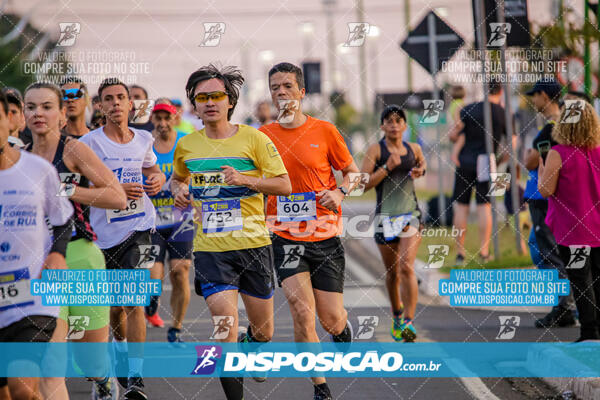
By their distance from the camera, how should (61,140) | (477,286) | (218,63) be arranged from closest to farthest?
(61,140), (218,63), (477,286)

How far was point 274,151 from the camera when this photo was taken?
278 inches

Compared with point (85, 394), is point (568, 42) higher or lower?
higher

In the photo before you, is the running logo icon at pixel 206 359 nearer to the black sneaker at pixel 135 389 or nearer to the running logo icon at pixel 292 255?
the black sneaker at pixel 135 389

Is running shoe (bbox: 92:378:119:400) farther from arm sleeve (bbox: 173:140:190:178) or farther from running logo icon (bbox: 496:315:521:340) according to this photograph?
running logo icon (bbox: 496:315:521:340)

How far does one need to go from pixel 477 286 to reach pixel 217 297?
553cm

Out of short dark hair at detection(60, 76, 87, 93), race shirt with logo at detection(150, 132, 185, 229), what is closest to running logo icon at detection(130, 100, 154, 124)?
race shirt with logo at detection(150, 132, 185, 229)

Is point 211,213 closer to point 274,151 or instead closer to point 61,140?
point 274,151

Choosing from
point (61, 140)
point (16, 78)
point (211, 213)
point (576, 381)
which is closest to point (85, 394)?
point (211, 213)

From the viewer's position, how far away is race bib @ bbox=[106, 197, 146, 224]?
7.89 m

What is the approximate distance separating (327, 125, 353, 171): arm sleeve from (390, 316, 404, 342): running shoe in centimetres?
250

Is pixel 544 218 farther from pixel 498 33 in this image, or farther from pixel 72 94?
pixel 72 94

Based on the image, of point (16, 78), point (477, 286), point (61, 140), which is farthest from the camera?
point (16, 78)

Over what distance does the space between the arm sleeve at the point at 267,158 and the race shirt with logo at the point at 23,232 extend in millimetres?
1951

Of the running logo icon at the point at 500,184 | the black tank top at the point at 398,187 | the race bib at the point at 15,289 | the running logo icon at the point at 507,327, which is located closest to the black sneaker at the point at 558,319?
the running logo icon at the point at 507,327
